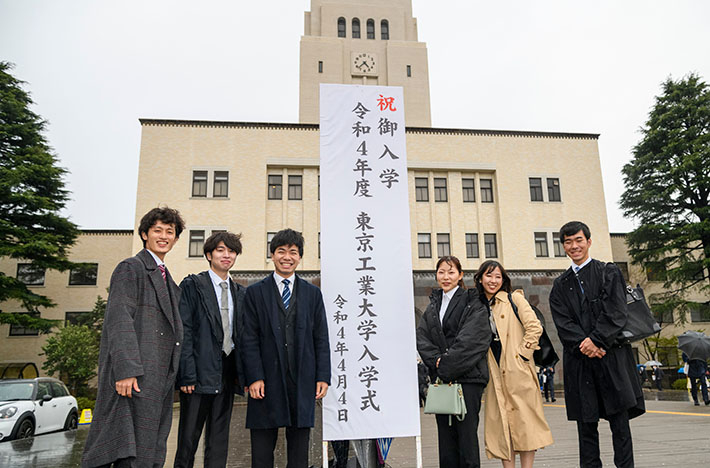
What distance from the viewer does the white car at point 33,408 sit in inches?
391

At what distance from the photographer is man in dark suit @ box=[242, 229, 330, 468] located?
3385mm

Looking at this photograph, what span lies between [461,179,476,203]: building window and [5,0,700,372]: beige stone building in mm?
54

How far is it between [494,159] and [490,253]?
5128 millimetres

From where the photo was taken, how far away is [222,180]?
79.5 feet

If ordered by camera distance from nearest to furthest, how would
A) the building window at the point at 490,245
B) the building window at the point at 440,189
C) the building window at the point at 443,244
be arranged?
the building window at the point at 443,244 < the building window at the point at 490,245 < the building window at the point at 440,189

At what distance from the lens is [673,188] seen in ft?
80.6

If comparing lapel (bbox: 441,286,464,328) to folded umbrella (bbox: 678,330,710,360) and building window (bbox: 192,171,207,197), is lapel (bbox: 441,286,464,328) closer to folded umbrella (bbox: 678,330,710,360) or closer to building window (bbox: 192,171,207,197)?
folded umbrella (bbox: 678,330,710,360)

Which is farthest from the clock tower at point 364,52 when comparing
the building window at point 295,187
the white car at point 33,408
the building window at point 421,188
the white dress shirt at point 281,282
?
the white dress shirt at point 281,282

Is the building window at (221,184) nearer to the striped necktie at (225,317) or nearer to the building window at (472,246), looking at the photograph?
the building window at (472,246)

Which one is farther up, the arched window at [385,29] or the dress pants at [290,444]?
the arched window at [385,29]

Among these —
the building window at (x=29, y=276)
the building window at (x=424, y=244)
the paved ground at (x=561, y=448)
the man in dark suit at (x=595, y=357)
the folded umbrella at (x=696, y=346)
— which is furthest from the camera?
the building window at (x=29, y=276)

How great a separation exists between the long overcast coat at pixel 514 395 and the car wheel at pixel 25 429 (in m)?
10.4

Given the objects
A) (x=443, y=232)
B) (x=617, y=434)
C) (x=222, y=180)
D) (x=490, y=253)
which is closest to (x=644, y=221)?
(x=490, y=253)

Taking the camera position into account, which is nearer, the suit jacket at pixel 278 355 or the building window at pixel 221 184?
the suit jacket at pixel 278 355
